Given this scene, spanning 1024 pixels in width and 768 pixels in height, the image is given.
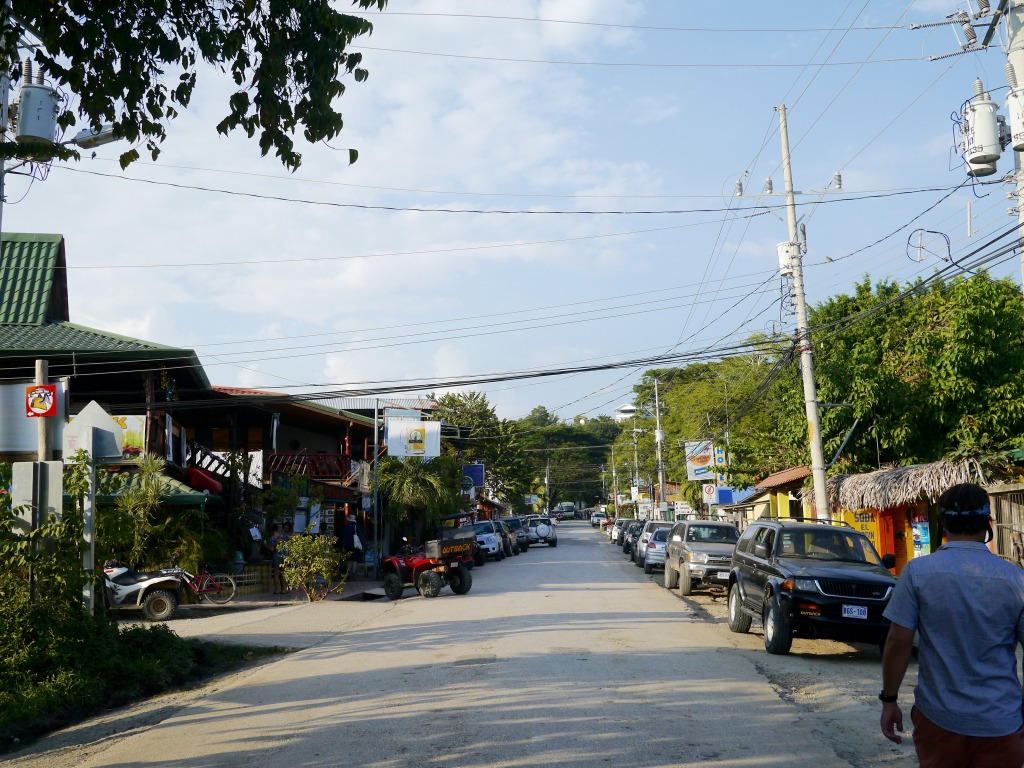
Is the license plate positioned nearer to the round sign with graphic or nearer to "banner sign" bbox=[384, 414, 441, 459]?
the round sign with graphic

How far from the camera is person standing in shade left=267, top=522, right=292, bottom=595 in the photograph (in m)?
24.8

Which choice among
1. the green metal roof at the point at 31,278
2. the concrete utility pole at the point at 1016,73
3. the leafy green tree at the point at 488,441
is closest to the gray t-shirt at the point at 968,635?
the concrete utility pole at the point at 1016,73

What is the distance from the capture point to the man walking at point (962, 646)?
411 cm

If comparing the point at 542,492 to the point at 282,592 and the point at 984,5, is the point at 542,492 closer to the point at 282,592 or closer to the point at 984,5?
the point at 282,592

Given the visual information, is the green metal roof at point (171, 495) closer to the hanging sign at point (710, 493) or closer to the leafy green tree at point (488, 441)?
the hanging sign at point (710, 493)

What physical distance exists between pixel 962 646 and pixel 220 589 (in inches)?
795

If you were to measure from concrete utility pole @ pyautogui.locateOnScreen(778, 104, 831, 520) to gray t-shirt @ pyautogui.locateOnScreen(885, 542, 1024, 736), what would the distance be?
16.7m

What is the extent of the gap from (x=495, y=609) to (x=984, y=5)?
13418 millimetres

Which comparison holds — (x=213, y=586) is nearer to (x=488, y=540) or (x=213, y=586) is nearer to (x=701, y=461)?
(x=488, y=540)

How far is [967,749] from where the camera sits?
13.5 ft

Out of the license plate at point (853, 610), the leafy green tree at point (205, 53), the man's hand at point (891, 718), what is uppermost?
the leafy green tree at point (205, 53)

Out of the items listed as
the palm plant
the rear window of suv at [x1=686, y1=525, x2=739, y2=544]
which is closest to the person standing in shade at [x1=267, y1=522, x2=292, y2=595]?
the palm plant

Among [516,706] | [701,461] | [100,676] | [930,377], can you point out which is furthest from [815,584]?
[701,461]

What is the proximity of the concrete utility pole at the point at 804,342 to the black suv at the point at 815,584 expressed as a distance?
6.99 m
